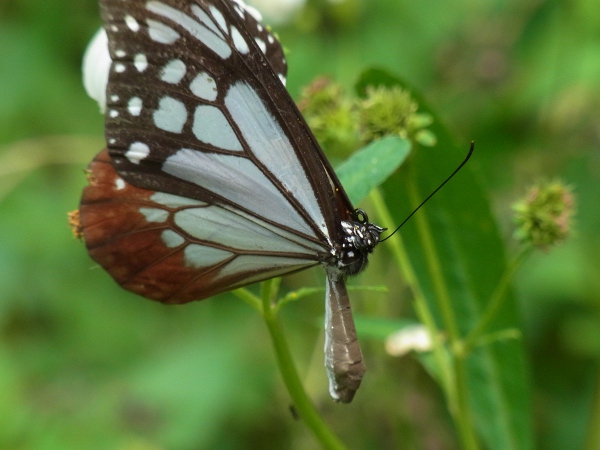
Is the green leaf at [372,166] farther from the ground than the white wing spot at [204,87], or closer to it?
closer to it

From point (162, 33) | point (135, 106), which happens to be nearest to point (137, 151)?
point (135, 106)

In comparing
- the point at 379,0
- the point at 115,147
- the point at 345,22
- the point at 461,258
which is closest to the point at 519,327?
the point at 461,258

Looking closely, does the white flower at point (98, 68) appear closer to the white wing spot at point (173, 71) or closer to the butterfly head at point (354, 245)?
the white wing spot at point (173, 71)

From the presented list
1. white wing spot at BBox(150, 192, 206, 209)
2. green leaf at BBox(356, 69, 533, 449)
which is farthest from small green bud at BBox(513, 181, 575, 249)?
white wing spot at BBox(150, 192, 206, 209)

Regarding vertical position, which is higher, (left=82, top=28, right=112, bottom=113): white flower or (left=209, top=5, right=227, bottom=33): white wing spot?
(left=82, top=28, right=112, bottom=113): white flower

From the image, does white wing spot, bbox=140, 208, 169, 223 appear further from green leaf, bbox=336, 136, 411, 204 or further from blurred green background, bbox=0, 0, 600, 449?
blurred green background, bbox=0, 0, 600, 449

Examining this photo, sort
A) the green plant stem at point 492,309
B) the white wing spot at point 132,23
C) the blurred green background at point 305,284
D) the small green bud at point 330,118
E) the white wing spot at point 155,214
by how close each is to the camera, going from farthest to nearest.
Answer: the blurred green background at point 305,284 < the small green bud at point 330,118 < the green plant stem at point 492,309 < the white wing spot at point 155,214 < the white wing spot at point 132,23

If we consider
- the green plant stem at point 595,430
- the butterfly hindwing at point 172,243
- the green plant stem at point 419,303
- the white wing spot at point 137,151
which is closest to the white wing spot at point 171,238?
the butterfly hindwing at point 172,243

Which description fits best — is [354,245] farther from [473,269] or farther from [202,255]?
[473,269]
